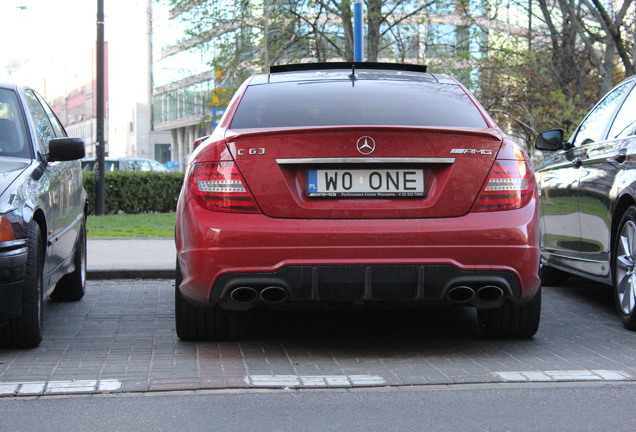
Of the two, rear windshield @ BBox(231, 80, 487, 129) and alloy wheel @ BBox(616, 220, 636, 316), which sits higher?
rear windshield @ BBox(231, 80, 487, 129)

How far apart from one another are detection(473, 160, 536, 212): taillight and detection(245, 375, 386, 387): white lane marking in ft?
3.53

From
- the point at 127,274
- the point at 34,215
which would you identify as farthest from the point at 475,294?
the point at 127,274

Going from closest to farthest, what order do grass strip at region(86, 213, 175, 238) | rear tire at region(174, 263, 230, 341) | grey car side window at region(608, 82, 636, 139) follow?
rear tire at region(174, 263, 230, 341), grey car side window at region(608, 82, 636, 139), grass strip at region(86, 213, 175, 238)

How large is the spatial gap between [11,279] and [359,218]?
1835mm

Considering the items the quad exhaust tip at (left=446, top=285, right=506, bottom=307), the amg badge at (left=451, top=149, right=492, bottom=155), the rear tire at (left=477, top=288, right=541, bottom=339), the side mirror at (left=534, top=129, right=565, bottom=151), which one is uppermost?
the side mirror at (left=534, top=129, right=565, bottom=151)

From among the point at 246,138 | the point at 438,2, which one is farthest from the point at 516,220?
the point at 438,2

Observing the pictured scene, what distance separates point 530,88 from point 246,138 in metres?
23.7

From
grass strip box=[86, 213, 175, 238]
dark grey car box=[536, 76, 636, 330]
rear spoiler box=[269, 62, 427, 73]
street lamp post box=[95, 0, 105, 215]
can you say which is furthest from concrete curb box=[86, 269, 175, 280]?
street lamp post box=[95, 0, 105, 215]

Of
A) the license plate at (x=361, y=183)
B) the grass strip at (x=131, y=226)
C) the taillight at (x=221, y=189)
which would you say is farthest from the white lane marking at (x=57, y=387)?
the grass strip at (x=131, y=226)

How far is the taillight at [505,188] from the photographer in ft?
17.8

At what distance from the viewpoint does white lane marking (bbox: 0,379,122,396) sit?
4707 millimetres

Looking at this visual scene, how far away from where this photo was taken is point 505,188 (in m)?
5.48

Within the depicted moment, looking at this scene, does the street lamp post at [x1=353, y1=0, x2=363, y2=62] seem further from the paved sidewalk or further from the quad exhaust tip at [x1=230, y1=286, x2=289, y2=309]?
the quad exhaust tip at [x1=230, y1=286, x2=289, y2=309]

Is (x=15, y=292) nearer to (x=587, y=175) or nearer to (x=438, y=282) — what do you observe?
(x=438, y=282)
